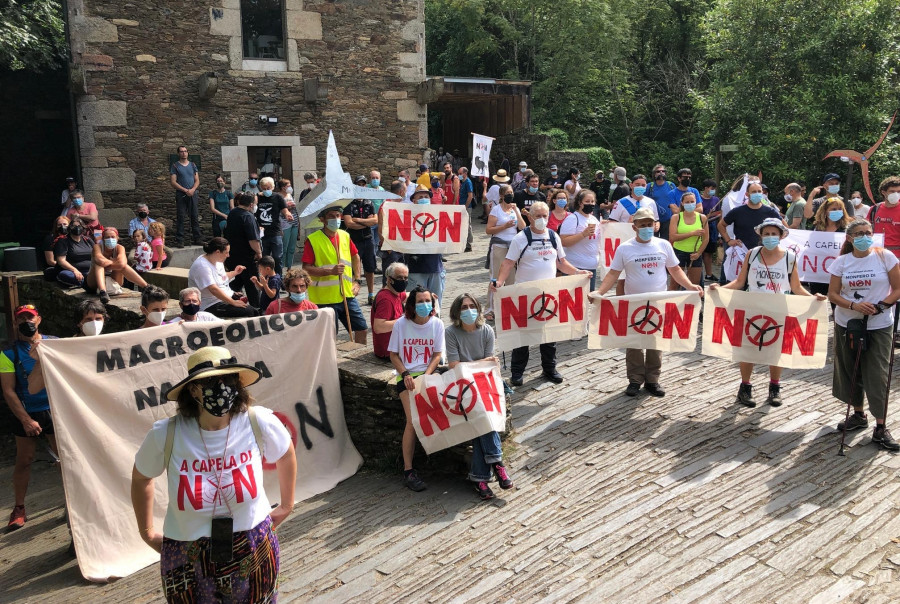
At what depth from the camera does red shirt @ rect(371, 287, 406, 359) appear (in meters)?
7.75

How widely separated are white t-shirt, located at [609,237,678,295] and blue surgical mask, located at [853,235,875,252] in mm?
1658

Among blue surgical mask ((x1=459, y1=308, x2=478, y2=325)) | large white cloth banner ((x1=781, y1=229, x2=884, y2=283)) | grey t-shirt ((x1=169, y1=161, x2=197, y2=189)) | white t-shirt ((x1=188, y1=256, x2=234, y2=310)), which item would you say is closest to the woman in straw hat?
blue surgical mask ((x1=459, y1=308, x2=478, y2=325))

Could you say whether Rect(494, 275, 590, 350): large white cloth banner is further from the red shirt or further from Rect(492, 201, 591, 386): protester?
the red shirt

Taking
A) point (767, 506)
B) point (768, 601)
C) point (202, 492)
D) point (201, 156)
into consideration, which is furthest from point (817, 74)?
point (202, 492)

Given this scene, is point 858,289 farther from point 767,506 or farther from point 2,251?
point 2,251

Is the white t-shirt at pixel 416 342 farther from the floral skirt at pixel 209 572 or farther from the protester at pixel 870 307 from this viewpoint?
the protester at pixel 870 307

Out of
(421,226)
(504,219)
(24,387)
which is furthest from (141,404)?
(504,219)

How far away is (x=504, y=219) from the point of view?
34.5 feet

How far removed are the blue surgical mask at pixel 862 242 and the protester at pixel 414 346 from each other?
3631mm

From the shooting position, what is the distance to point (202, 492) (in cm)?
404

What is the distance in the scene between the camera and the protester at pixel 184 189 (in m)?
16.6

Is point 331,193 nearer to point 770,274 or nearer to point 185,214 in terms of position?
point 770,274

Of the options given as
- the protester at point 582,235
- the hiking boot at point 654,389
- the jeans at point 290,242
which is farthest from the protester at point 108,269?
the hiking boot at point 654,389

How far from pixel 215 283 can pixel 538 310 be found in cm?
339
